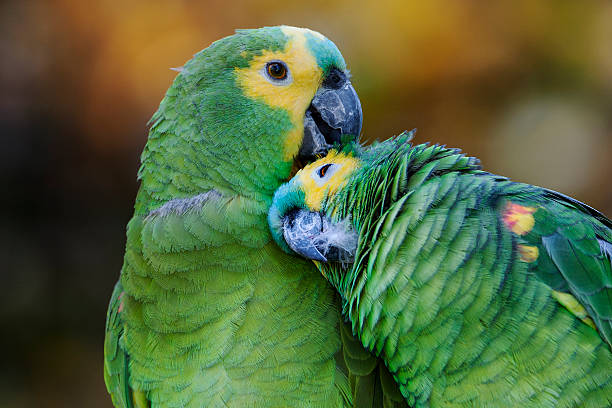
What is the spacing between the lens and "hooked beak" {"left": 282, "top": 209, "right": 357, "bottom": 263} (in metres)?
1.18

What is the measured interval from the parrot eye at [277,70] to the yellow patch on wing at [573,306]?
2.73ft

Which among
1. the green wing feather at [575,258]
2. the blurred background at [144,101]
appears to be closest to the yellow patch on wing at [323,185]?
the green wing feather at [575,258]

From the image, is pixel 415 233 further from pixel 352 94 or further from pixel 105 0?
pixel 105 0

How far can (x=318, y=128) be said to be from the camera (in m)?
1.42

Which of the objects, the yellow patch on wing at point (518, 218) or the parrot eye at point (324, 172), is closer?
the yellow patch on wing at point (518, 218)

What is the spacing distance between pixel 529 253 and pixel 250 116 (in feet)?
2.38

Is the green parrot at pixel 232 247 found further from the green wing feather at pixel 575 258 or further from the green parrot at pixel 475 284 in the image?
the green wing feather at pixel 575 258

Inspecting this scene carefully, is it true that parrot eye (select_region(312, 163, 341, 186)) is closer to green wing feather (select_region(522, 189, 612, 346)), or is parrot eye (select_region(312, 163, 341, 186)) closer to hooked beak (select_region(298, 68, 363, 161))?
hooked beak (select_region(298, 68, 363, 161))

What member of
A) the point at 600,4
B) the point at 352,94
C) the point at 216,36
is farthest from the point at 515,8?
the point at 352,94

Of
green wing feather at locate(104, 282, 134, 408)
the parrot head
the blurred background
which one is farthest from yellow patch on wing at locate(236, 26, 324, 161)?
the blurred background

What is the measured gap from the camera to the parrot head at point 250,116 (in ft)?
4.28

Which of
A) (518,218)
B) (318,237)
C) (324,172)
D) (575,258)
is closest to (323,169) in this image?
(324,172)

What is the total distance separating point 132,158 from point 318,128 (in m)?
2.19

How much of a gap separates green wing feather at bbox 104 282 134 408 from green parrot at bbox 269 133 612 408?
2.13 ft
